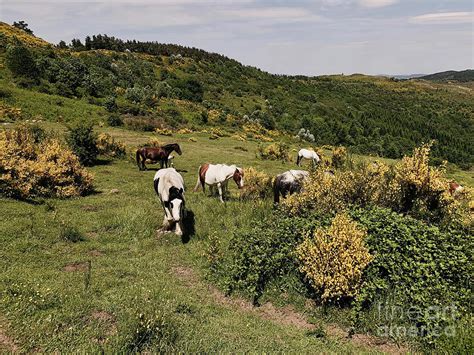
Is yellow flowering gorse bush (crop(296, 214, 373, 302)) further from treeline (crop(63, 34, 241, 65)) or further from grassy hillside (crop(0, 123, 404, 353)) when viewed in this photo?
treeline (crop(63, 34, 241, 65))

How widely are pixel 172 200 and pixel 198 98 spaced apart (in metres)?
55.2

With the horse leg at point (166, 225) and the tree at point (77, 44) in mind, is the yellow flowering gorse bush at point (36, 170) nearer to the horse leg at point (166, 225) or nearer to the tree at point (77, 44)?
the horse leg at point (166, 225)

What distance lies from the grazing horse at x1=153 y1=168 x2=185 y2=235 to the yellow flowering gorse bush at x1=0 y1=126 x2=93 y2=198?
Answer: 489 cm

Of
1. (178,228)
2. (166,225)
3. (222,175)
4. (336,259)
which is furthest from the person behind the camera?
(222,175)

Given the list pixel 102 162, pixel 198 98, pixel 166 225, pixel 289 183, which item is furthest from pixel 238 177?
pixel 198 98

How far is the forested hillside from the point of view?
35.8m

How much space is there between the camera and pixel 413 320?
670cm

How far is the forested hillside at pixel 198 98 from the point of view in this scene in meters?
35.8

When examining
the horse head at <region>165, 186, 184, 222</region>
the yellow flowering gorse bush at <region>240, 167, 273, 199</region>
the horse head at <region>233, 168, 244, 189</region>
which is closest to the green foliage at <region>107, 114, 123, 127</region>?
the yellow flowering gorse bush at <region>240, 167, 273, 199</region>

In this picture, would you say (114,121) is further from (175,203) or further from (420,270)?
(420,270)

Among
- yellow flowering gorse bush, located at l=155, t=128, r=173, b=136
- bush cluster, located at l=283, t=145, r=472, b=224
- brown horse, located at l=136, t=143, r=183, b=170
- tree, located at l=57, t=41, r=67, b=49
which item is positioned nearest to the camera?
bush cluster, located at l=283, t=145, r=472, b=224

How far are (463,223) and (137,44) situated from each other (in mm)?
95967

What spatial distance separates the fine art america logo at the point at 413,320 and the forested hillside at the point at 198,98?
29773 millimetres

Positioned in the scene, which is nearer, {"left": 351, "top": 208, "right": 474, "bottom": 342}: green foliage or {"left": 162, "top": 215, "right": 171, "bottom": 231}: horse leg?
{"left": 351, "top": 208, "right": 474, "bottom": 342}: green foliage
